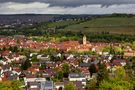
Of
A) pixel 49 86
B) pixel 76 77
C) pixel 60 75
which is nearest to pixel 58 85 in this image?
pixel 49 86

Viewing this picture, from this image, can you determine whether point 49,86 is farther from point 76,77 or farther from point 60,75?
point 60,75

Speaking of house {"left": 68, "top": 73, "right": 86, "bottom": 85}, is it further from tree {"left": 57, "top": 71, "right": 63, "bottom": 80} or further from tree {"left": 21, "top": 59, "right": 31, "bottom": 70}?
tree {"left": 21, "top": 59, "right": 31, "bottom": 70}

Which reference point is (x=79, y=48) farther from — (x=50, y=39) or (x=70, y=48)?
(x=50, y=39)

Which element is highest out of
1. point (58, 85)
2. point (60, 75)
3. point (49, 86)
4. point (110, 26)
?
point (49, 86)

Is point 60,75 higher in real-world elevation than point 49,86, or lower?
lower

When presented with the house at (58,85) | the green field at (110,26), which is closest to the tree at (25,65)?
the house at (58,85)

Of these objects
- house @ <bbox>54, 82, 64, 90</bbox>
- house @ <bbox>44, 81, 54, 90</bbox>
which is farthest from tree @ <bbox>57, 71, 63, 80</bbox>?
house @ <bbox>44, 81, 54, 90</bbox>

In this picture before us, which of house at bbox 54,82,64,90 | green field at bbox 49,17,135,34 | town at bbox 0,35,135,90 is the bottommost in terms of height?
green field at bbox 49,17,135,34

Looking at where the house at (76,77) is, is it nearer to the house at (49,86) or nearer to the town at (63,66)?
the town at (63,66)
